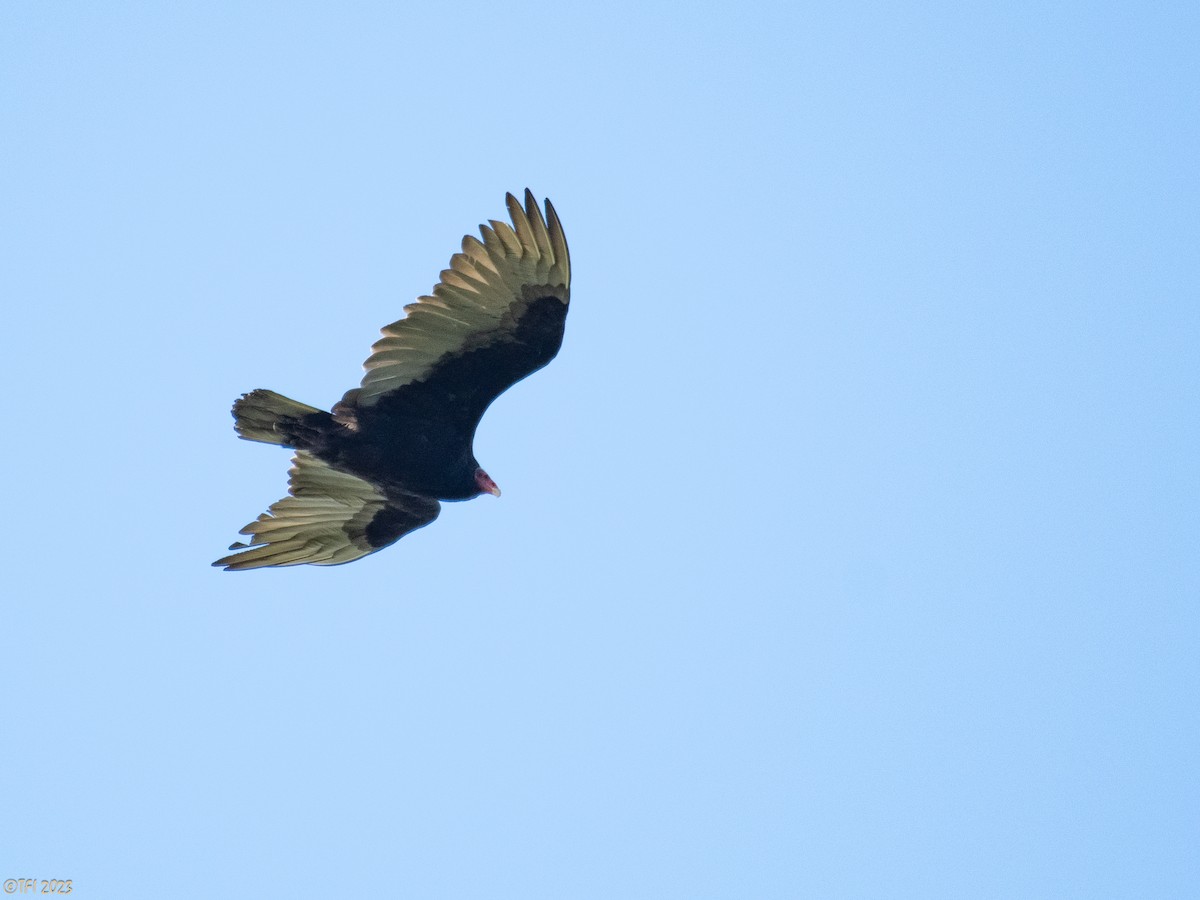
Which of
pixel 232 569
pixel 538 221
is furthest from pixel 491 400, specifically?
pixel 232 569

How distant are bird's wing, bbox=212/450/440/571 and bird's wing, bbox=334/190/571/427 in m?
0.95

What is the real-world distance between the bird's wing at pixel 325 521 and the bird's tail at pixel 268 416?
857mm

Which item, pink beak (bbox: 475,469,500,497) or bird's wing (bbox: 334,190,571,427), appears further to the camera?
pink beak (bbox: 475,469,500,497)

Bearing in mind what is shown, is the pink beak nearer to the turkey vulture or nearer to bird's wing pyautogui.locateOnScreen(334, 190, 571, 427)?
the turkey vulture

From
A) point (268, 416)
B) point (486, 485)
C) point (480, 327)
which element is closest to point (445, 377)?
point (480, 327)

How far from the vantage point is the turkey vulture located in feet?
26.9

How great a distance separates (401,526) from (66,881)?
304 cm

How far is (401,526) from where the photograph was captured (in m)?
9.55

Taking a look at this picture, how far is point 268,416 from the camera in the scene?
8.42 m

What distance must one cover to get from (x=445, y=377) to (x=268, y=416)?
1.10 metres

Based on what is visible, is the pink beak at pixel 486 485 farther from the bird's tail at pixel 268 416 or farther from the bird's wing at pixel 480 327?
the bird's tail at pixel 268 416

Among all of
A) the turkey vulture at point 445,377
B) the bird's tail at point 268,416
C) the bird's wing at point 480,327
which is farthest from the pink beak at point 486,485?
the bird's tail at point 268,416

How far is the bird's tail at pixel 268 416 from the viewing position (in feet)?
27.4

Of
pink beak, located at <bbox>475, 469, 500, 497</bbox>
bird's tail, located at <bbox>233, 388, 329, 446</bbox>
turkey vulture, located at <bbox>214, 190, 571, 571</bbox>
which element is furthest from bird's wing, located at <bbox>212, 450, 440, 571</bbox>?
bird's tail, located at <bbox>233, 388, 329, 446</bbox>
